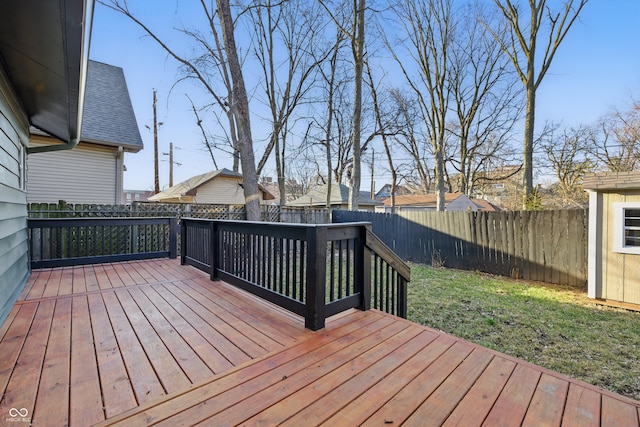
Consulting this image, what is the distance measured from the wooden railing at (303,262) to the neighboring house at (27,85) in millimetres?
1841

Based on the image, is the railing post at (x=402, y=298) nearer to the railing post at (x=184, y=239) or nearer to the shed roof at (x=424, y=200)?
the railing post at (x=184, y=239)

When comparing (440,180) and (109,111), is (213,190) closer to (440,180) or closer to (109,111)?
(109,111)

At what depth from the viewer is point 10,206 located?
282 cm

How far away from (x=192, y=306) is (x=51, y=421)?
1575 mm

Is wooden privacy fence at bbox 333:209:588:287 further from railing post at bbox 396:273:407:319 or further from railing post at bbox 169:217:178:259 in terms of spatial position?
railing post at bbox 169:217:178:259

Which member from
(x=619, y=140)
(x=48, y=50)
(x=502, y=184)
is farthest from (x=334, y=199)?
(x=48, y=50)

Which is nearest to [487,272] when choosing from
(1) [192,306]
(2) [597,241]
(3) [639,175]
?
(2) [597,241]

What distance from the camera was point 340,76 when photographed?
12.5m

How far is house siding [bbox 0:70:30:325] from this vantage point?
2.52 meters

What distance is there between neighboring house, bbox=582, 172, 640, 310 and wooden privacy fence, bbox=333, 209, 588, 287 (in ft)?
3.00

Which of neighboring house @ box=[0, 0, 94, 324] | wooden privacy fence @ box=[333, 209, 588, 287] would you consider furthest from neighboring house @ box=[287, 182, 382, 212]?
neighboring house @ box=[0, 0, 94, 324]

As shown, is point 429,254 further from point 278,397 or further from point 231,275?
point 278,397

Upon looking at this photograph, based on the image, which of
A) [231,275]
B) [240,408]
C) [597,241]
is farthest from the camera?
[597,241]

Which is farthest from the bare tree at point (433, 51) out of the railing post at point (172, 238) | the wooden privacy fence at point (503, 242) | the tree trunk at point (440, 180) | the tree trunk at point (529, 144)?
the railing post at point (172, 238)
